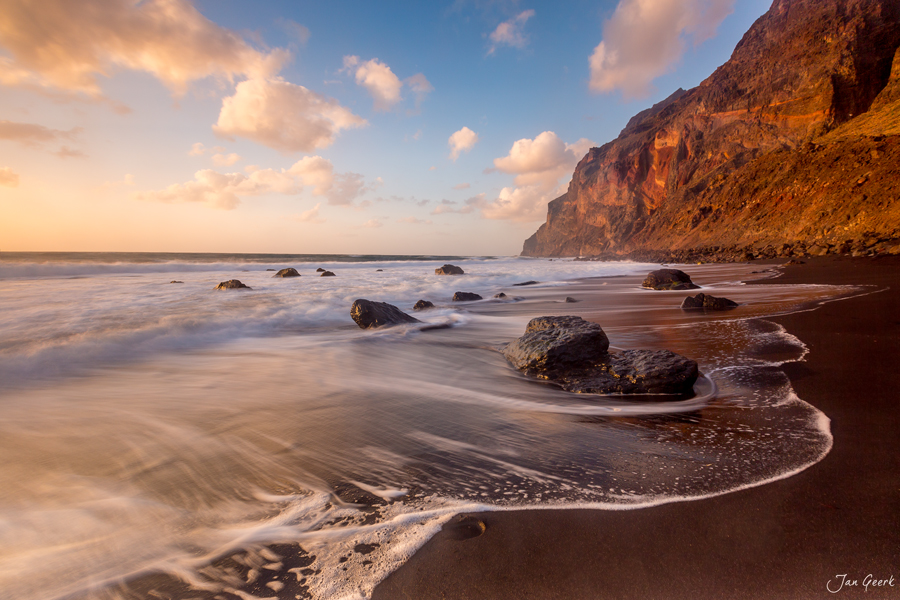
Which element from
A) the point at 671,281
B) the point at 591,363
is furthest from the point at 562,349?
the point at 671,281

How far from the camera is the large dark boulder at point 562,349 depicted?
10.8 feet

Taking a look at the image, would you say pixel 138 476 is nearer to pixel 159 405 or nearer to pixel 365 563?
pixel 159 405

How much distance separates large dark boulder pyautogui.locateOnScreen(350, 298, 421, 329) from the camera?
6.33m

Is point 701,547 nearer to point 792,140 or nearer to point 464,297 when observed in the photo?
point 464,297

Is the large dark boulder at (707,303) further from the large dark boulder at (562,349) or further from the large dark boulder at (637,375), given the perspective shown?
the large dark boulder at (637,375)

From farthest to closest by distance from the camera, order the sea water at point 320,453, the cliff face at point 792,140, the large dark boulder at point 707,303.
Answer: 1. the cliff face at point 792,140
2. the large dark boulder at point 707,303
3. the sea water at point 320,453

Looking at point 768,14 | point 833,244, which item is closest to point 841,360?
point 833,244

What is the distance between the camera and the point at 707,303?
6.28m
